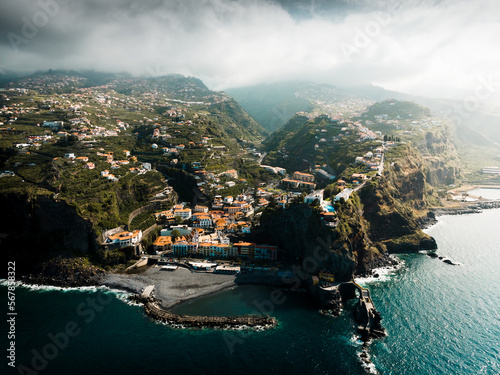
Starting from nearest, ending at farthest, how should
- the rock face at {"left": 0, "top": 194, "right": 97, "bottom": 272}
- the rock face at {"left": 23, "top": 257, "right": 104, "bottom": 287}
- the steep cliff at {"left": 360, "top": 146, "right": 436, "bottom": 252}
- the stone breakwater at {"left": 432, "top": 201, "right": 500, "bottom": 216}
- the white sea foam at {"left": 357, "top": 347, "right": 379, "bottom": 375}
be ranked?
the white sea foam at {"left": 357, "top": 347, "right": 379, "bottom": 375}, the rock face at {"left": 23, "top": 257, "right": 104, "bottom": 287}, the rock face at {"left": 0, "top": 194, "right": 97, "bottom": 272}, the steep cliff at {"left": 360, "top": 146, "right": 436, "bottom": 252}, the stone breakwater at {"left": 432, "top": 201, "right": 500, "bottom": 216}

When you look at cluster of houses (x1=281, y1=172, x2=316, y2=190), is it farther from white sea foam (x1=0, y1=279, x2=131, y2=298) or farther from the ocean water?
white sea foam (x1=0, y1=279, x2=131, y2=298)

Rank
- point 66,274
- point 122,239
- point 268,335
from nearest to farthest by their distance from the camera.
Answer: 1. point 268,335
2. point 66,274
3. point 122,239

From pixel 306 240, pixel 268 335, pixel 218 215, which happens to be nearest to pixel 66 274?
pixel 218 215

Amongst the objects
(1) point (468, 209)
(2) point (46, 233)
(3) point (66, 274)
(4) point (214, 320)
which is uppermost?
(2) point (46, 233)

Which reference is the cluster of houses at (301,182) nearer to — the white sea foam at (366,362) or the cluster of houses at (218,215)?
the cluster of houses at (218,215)

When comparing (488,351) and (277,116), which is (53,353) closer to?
(488,351)

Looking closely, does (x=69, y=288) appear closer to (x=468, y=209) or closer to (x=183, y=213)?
(x=183, y=213)

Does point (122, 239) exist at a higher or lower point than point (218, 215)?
lower

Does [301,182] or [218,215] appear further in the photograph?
[301,182]

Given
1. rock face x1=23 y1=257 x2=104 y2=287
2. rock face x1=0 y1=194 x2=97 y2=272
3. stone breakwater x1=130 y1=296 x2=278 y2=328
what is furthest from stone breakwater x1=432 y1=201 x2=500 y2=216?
rock face x1=0 y1=194 x2=97 y2=272
